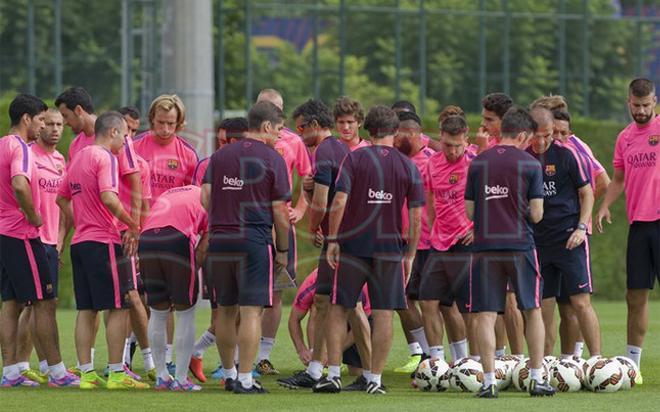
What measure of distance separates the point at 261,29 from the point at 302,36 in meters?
2.18

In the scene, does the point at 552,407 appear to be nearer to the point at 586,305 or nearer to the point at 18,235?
the point at 586,305

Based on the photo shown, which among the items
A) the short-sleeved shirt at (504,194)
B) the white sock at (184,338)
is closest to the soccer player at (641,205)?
the short-sleeved shirt at (504,194)

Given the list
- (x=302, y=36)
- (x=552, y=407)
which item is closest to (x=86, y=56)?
(x=302, y=36)

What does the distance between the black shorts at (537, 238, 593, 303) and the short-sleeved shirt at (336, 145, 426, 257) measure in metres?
1.53

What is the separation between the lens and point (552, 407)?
1051 centimetres

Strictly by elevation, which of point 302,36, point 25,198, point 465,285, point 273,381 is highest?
point 302,36

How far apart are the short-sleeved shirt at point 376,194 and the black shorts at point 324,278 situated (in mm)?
762

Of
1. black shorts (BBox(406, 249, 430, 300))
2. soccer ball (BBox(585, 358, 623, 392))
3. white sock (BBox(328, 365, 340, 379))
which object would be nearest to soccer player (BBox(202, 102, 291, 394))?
white sock (BBox(328, 365, 340, 379))

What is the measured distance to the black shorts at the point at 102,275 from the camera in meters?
11.8

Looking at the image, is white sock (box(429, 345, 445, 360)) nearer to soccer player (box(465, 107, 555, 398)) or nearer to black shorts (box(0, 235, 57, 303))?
soccer player (box(465, 107, 555, 398))

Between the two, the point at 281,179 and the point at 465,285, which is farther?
the point at 465,285

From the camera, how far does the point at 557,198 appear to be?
40.6 feet

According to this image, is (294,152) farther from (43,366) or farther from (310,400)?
(310,400)

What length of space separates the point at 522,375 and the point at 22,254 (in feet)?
14.6
